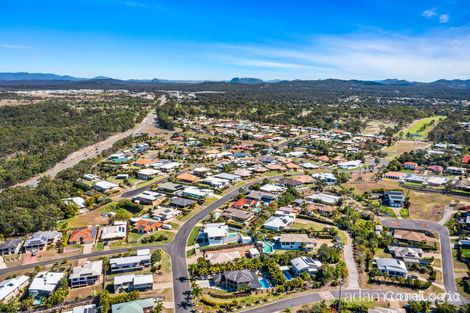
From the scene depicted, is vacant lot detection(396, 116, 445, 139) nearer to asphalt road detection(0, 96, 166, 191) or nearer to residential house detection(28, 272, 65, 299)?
asphalt road detection(0, 96, 166, 191)

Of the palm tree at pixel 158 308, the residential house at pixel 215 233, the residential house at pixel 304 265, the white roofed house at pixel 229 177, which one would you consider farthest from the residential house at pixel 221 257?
the white roofed house at pixel 229 177

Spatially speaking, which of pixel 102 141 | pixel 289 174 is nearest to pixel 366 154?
pixel 289 174

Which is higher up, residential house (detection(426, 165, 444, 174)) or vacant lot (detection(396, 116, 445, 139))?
vacant lot (detection(396, 116, 445, 139))

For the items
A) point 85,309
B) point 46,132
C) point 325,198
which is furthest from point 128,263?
point 46,132

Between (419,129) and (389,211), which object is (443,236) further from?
(419,129)

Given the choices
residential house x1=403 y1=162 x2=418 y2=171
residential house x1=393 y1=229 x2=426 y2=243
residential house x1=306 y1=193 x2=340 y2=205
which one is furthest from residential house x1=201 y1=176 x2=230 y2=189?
residential house x1=403 y1=162 x2=418 y2=171

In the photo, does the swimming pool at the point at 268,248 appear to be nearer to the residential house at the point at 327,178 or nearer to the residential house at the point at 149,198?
the residential house at the point at 149,198

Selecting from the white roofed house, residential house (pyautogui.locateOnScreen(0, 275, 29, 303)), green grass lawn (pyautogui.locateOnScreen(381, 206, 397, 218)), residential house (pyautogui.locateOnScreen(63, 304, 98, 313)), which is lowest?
residential house (pyautogui.locateOnScreen(0, 275, 29, 303))
